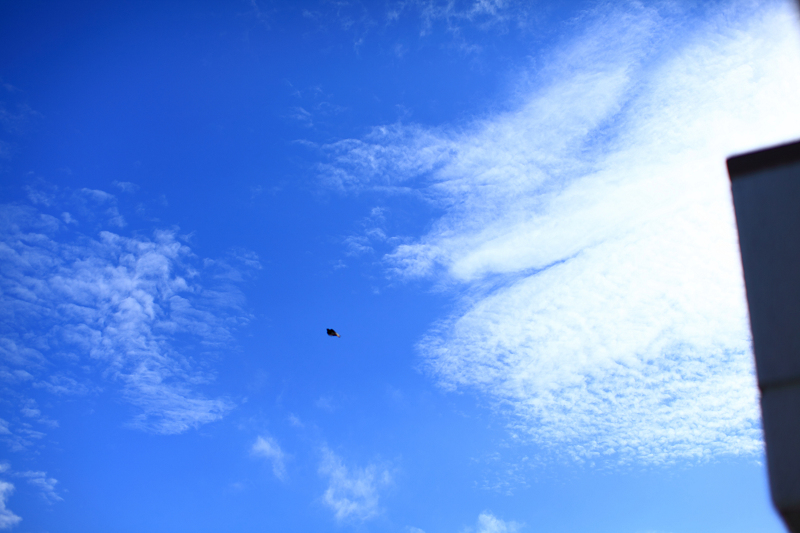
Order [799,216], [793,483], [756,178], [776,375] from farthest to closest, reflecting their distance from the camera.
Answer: [756,178] < [799,216] < [776,375] < [793,483]

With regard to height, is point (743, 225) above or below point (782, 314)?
above

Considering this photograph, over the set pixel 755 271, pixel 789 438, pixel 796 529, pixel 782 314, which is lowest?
pixel 796 529

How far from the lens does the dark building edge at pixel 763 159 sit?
5293mm

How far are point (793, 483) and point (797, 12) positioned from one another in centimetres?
445

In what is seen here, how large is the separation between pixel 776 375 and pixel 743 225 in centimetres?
152

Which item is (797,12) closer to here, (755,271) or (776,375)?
(755,271)

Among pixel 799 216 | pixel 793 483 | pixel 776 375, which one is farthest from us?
pixel 799 216

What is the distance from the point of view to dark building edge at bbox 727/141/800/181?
529cm

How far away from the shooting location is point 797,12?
5.27m

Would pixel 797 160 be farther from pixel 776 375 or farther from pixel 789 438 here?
pixel 789 438

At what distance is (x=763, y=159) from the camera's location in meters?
5.43

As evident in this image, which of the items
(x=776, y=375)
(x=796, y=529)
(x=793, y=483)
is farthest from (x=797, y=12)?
(x=796, y=529)

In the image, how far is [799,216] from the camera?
512 cm

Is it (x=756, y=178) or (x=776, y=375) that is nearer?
(x=776, y=375)
